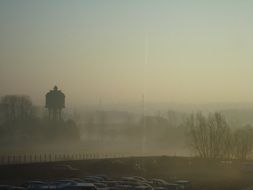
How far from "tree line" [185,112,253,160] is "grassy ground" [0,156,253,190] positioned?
756 centimetres

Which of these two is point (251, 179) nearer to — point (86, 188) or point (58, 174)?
point (58, 174)

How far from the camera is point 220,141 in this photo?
182 feet

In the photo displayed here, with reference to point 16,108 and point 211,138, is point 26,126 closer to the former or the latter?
Result: point 16,108

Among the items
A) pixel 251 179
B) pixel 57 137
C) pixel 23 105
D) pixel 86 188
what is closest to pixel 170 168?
pixel 251 179

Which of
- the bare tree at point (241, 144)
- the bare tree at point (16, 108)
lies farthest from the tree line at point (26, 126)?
the bare tree at point (241, 144)

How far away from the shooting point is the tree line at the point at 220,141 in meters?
55.0

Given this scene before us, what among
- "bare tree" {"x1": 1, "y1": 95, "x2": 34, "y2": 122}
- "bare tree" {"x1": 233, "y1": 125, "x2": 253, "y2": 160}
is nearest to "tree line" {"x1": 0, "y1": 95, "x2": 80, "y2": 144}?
"bare tree" {"x1": 1, "y1": 95, "x2": 34, "y2": 122}

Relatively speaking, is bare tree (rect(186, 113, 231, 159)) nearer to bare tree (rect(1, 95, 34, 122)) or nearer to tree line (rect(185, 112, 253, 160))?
tree line (rect(185, 112, 253, 160))

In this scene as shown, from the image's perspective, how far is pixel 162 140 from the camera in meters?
91.0

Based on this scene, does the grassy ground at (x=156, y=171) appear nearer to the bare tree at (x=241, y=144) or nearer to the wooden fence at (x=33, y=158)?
the wooden fence at (x=33, y=158)

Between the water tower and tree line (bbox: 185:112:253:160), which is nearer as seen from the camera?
tree line (bbox: 185:112:253:160)

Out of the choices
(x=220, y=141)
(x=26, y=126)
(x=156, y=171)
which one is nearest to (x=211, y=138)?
(x=220, y=141)

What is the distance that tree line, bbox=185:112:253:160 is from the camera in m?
55.0

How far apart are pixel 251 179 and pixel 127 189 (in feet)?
56.5
